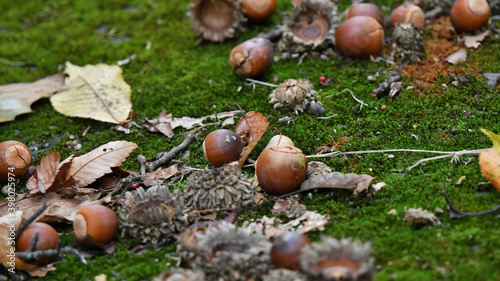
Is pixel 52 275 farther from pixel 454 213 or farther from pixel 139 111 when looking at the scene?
pixel 454 213

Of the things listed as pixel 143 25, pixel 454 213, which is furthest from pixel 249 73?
pixel 454 213

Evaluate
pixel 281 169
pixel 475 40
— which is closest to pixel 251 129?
pixel 281 169

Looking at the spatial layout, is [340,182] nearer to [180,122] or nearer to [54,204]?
[180,122]

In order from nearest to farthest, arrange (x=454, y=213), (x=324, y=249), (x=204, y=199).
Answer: (x=324, y=249), (x=454, y=213), (x=204, y=199)

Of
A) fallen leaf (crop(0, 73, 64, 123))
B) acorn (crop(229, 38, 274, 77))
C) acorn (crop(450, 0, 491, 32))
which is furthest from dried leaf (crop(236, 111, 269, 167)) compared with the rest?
acorn (crop(450, 0, 491, 32))

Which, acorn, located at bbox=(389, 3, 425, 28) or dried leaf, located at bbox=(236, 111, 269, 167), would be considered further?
acorn, located at bbox=(389, 3, 425, 28)

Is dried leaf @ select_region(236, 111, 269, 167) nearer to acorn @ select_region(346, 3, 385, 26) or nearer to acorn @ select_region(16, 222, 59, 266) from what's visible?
acorn @ select_region(16, 222, 59, 266)

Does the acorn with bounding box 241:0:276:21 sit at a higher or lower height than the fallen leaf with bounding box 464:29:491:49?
higher

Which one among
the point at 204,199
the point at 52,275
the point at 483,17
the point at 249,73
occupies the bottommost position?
the point at 52,275
